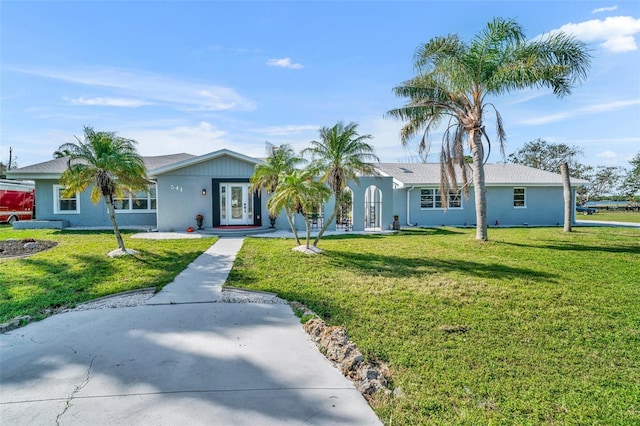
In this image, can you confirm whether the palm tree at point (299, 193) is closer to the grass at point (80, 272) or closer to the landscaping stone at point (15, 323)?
the grass at point (80, 272)

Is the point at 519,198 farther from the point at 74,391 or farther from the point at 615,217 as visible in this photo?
the point at 74,391

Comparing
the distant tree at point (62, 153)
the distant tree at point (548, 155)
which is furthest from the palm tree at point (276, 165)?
the distant tree at point (548, 155)

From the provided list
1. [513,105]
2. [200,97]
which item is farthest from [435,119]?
[200,97]

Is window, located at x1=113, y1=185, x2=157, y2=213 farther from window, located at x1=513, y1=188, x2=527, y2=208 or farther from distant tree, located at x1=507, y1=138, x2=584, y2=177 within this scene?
distant tree, located at x1=507, y1=138, x2=584, y2=177

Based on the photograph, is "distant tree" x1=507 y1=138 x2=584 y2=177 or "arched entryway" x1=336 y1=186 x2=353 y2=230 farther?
"distant tree" x1=507 y1=138 x2=584 y2=177

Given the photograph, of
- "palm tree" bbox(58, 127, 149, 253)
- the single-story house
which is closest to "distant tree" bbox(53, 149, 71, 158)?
"palm tree" bbox(58, 127, 149, 253)

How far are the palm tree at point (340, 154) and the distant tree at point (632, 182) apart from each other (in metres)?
49.9

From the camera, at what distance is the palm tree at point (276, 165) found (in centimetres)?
1309

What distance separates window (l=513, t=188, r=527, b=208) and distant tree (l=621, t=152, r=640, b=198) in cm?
3339

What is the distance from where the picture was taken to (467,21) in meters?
13.3

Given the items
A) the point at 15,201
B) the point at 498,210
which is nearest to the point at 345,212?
the point at 498,210

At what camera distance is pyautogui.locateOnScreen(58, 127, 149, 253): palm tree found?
400 inches

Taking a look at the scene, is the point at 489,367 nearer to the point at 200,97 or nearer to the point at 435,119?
the point at 435,119

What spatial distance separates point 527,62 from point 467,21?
308 centimetres
